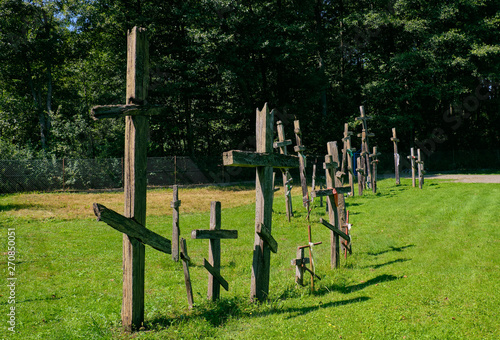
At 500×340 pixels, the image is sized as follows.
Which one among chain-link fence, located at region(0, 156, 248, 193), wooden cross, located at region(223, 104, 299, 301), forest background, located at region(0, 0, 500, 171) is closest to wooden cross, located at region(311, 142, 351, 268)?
wooden cross, located at region(223, 104, 299, 301)

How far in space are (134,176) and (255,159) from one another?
1.70m

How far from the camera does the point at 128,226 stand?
464 centimetres

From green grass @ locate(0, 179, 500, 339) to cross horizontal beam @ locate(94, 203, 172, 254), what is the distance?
108 centimetres

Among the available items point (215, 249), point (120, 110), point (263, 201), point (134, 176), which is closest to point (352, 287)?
point (263, 201)

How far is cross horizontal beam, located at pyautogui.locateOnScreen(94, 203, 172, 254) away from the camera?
4.33m

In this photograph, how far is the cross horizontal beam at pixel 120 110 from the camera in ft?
15.3

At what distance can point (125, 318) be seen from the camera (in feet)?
16.0

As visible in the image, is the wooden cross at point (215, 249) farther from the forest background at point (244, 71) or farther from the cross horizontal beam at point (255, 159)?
the forest background at point (244, 71)

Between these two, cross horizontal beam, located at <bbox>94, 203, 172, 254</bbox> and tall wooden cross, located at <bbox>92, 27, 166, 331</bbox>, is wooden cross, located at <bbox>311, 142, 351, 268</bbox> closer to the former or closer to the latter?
cross horizontal beam, located at <bbox>94, 203, 172, 254</bbox>

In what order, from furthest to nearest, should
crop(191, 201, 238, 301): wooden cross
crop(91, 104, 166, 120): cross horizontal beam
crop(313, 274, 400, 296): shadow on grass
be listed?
crop(313, 274, 400, 296): shadow on grass, crop(191, 201, 238, 301): wooden cross, crop(91, 104, 166, 120): cross horizontal beam

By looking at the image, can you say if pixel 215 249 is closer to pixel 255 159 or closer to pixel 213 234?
pixel 213 234

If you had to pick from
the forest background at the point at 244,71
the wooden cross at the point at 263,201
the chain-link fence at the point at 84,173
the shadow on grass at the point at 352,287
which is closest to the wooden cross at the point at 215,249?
the wooden cross at the point at 263,201

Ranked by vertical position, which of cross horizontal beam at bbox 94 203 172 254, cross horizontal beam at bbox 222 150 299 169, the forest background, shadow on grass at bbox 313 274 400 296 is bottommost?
shadow on grass at bbox 313 274 400 296

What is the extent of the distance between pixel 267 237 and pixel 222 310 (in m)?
1.20
